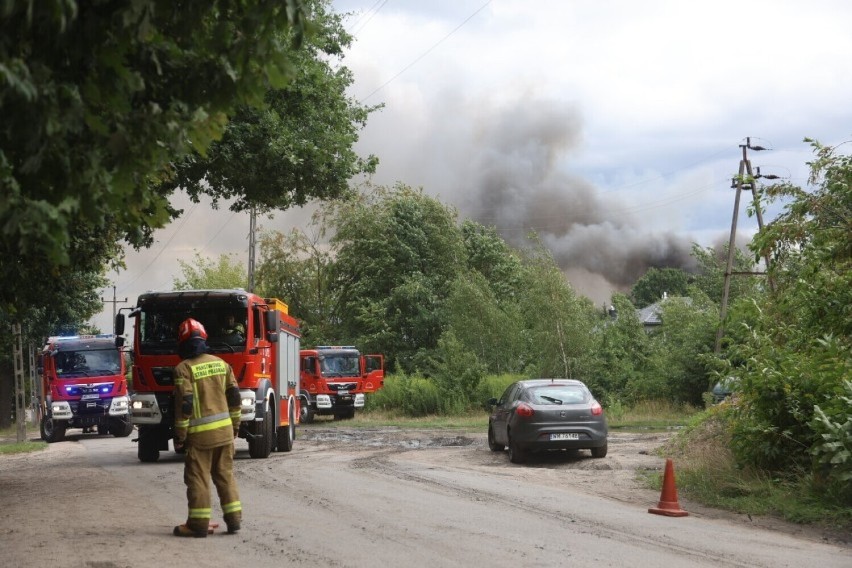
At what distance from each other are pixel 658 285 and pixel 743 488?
91.4m

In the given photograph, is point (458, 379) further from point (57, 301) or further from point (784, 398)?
point (784, 398)

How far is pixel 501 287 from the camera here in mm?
60969

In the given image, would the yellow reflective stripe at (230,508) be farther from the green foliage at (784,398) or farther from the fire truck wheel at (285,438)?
the fire truck wheel at (285,438)

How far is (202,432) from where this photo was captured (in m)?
9.41

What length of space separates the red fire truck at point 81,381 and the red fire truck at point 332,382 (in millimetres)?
7904

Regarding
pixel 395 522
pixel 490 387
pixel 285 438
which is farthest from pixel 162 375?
pixel 490 387

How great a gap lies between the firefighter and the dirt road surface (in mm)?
276

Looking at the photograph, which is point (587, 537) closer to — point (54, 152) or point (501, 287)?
point (54, 152)

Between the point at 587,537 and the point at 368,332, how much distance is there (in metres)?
47.5

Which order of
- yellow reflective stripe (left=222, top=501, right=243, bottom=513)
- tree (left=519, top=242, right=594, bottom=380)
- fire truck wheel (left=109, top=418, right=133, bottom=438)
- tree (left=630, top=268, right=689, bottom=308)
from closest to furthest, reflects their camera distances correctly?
yellow reflective stripe (left=222, top=501, right=243, bottom=513)
fire truck wheel (left=109, top=418, right=133, bottom=438)
tree (left=519, top=242, right=594, bottom=380)
tree (left=630, top=268, right=689, bottom=308)

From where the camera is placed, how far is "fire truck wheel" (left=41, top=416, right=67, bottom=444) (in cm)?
3312

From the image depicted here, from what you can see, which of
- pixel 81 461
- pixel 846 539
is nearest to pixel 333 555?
pixel 846 539

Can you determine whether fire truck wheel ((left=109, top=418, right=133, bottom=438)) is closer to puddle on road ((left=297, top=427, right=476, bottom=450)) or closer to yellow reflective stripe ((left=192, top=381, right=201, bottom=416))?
puddle on road ((left=297, top=427, right=476, bottom=450))

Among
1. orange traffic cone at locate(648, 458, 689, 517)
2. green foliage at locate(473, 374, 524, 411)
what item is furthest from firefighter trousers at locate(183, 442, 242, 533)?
green foliage at locate(473, 374, 524, 411)
